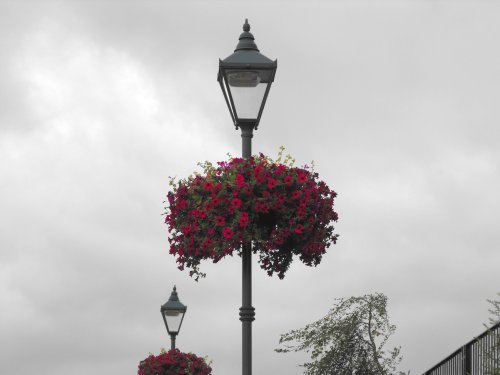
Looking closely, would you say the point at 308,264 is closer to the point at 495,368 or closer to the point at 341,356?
the point at 495,368

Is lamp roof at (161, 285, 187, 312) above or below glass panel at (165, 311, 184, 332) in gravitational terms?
above

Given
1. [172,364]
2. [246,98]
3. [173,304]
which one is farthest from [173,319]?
[246,98]

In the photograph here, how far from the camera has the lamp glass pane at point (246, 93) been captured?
434 inches

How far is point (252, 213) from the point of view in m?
11.0

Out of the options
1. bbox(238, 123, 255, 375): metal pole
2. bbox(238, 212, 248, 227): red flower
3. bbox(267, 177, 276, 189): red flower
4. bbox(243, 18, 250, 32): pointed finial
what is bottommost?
bbox(238, 123, 255, 375): metal pole

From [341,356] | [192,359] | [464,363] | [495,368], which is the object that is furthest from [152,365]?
[495,368]

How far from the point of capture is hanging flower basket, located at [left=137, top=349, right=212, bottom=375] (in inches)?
976

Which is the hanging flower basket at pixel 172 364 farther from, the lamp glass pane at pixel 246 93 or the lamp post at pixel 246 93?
the lamp glass pane at pixel 246 93

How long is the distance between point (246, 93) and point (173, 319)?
13.1 m

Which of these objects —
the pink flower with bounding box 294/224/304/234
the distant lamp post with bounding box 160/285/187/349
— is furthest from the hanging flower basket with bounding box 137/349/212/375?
the pink flower with bounding box 294/224/304/234

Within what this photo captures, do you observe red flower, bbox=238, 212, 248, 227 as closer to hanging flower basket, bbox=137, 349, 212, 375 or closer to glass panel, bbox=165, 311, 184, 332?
glass panel, bbox=165, 311, 184, 332

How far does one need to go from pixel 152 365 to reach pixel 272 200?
586 inches

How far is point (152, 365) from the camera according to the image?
24922 millimetres

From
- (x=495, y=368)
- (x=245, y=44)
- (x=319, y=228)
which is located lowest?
(x=495, y=368)
